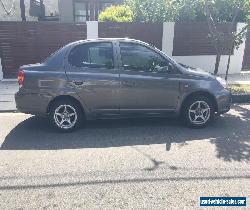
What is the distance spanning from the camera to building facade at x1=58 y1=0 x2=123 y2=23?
57.6 feet

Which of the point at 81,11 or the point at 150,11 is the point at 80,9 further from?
the point at 150,11

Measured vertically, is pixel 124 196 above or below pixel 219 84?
below

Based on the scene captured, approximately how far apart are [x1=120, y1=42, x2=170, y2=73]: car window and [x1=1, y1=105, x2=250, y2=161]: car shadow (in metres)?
1.22

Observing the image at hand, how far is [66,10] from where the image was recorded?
17594mm

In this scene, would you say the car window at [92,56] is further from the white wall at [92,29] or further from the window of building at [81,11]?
the window of building at [81,11]

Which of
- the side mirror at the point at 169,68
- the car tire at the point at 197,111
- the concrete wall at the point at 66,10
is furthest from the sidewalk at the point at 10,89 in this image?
the concrete wall at the point at 66,10

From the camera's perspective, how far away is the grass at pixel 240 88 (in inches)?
348

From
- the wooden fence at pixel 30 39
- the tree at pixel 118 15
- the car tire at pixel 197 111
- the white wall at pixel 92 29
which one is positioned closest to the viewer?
the car tire at pixel 197 111

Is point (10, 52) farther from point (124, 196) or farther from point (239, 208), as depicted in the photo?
point (239, 208)

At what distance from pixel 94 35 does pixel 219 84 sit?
5637 millimetres

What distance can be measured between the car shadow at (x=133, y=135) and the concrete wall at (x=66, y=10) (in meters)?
11.9

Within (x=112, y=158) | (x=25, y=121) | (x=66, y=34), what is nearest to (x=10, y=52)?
(x=66, y=34)

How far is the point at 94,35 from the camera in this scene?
35.3ft

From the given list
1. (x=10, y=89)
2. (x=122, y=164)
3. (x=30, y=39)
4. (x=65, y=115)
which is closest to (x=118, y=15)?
(x=30, y=39)
